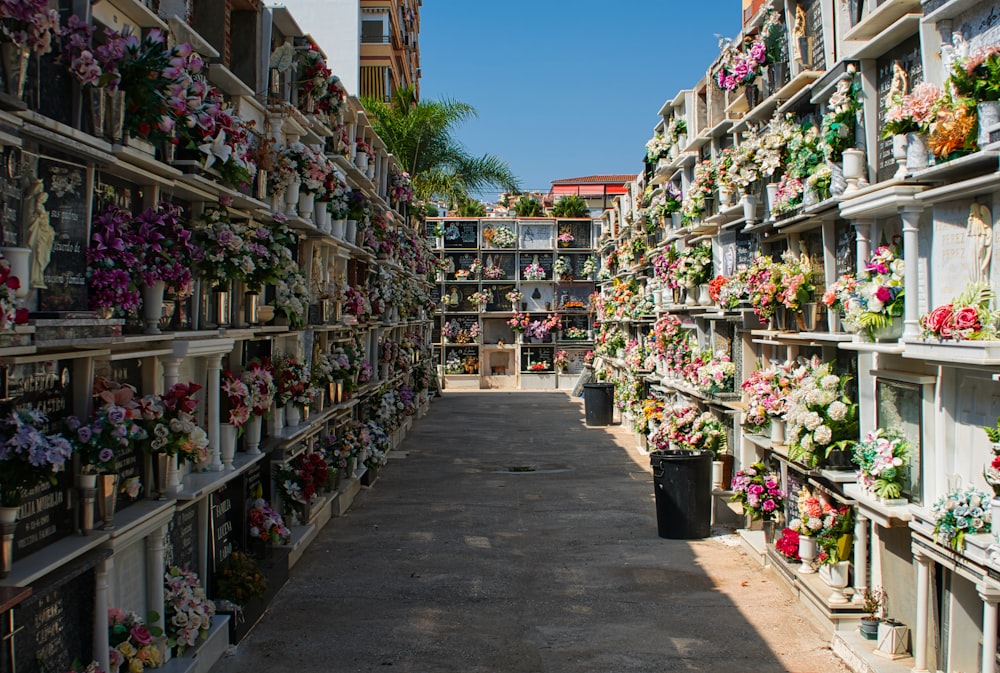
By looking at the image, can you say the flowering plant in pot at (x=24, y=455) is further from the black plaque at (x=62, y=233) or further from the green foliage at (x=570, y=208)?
the green foliage at (x=570, y=208)

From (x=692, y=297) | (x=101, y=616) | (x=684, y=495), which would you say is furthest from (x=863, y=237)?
(x=692, y=297)

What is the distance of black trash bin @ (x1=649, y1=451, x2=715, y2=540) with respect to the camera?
11.6m

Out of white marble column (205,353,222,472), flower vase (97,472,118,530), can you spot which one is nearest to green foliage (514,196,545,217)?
white marble column (205,353,222,472)

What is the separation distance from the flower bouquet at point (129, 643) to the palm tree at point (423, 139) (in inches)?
822

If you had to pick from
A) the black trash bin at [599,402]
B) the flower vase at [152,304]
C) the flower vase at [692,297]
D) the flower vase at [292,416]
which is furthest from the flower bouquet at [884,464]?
the black trash bin at [599,402]

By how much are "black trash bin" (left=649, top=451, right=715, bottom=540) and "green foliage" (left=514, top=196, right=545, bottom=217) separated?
24.9 m

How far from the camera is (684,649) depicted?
25.6ft

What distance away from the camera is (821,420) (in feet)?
27.3

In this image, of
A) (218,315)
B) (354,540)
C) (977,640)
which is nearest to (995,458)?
(977,640)

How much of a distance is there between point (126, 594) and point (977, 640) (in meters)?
5.69

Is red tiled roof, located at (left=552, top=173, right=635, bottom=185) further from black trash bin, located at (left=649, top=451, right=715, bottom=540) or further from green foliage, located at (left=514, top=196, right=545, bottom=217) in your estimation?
black trash bin, located at (left=649, top=451, right=715, bottom=540)

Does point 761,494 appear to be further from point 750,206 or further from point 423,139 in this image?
point 423,139

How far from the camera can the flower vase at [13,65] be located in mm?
4309

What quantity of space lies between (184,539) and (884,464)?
18.2 ft
